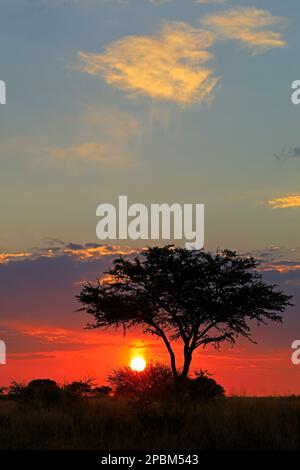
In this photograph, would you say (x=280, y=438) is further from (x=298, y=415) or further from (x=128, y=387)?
(x=128, y=387)

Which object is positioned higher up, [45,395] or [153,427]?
[45,395]

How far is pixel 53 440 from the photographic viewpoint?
24297mm

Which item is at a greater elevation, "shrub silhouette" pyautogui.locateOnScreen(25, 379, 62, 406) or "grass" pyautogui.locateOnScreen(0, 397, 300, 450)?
"shrub silhouette" pyautogui.locateOnScreen(25, 379, 62, 406)

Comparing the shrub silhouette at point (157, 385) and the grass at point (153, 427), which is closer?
the grass at point (153, 427)

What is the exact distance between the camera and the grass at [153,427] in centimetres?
2336

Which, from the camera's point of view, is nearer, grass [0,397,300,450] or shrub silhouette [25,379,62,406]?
grass [0,397,300,450]

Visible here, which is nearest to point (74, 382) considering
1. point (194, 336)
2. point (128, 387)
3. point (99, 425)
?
point (128, 387)

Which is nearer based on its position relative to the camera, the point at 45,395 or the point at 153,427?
the point at 153,427

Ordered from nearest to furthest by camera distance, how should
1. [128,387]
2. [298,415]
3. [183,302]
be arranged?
[298,415] < [128,387] < [183,302]

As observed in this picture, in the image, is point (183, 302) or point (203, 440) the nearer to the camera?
point (203, 440)

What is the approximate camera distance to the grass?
2336 centimetres

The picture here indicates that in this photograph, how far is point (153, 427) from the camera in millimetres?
25906
